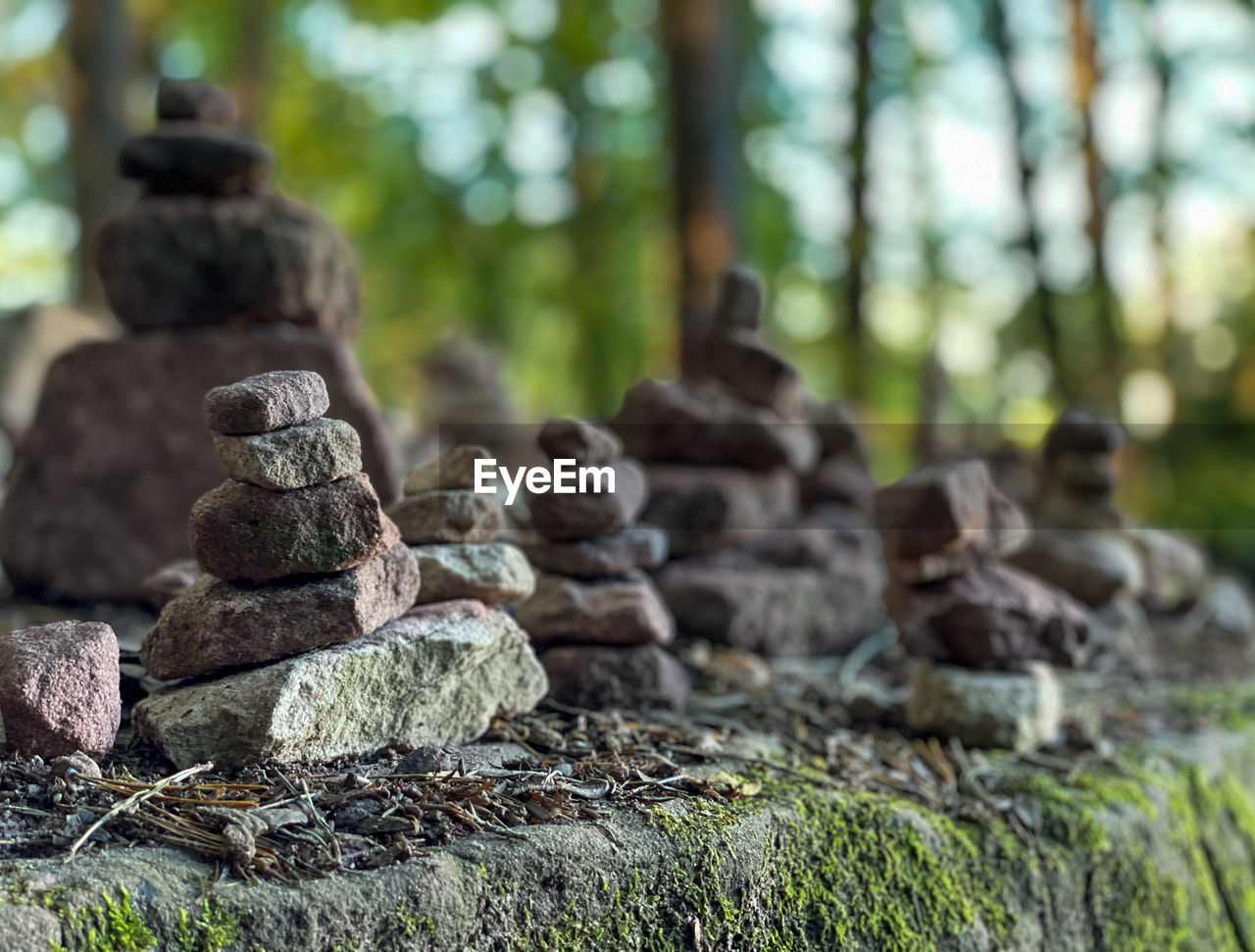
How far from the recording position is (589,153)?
16.7 meters

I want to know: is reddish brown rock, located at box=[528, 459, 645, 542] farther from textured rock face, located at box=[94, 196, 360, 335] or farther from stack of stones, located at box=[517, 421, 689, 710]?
textured rock face, located at box=[94, 196, 360, 335]

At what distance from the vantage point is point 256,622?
2645mm

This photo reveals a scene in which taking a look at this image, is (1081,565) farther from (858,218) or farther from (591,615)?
(858,218)

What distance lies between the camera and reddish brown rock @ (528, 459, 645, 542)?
3684mm

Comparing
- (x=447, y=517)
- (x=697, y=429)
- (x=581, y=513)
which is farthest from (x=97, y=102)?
(x=447, y=517)

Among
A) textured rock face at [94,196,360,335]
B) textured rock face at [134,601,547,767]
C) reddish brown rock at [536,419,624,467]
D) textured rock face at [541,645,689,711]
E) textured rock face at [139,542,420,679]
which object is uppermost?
textured rock face at [94,196,360,335]

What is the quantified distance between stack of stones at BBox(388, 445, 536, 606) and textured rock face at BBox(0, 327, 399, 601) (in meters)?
1.29

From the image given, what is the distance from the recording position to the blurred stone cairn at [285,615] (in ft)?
8.41

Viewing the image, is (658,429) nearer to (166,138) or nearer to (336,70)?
(166,138)

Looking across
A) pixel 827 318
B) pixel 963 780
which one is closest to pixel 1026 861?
pixel 963 780

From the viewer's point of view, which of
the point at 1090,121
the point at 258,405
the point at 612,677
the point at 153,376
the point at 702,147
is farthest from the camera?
the point at 1090,121

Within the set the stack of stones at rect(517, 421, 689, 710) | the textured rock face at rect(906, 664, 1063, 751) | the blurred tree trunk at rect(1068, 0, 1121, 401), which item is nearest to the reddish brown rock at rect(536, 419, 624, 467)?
the stack of stones at rect(517, 421, 689, 710)

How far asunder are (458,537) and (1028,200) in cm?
1063

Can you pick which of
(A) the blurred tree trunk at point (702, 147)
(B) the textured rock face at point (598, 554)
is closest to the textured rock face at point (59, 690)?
(B) the textured rock face at point (598, 554)
